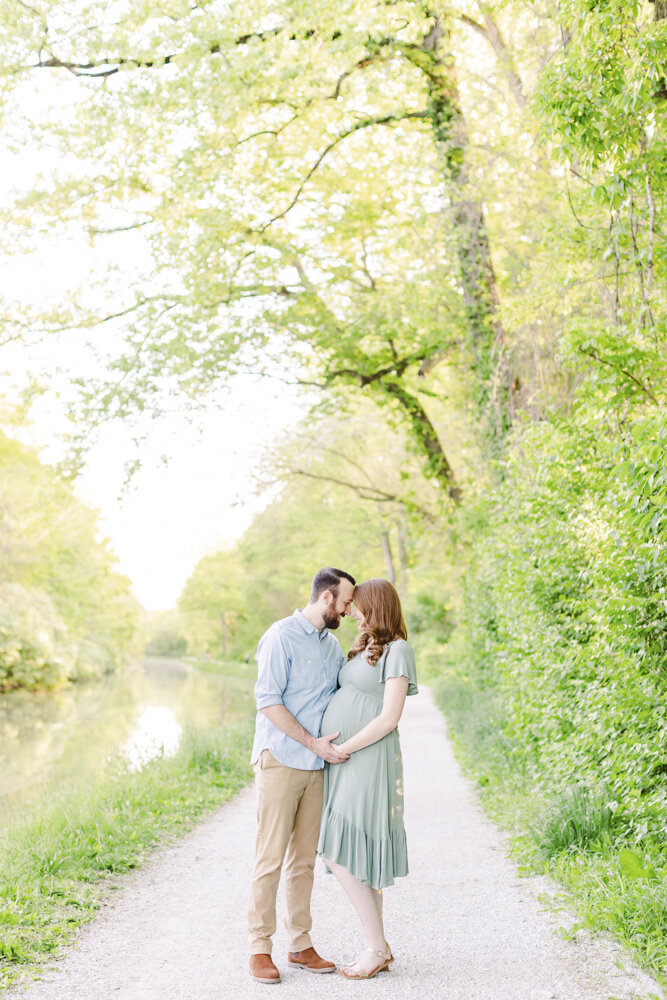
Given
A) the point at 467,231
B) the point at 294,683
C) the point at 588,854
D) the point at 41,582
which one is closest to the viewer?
the point at 294,683

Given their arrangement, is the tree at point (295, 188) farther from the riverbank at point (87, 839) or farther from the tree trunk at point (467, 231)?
the riverbank at point (87, 839)

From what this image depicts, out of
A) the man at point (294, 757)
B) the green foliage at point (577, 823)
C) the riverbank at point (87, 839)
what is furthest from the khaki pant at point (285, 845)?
the green foliage at point (577, 823)

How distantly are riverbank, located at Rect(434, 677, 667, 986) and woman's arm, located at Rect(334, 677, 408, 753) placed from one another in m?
1.59

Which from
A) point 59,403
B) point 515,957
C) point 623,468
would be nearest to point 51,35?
point 59,403

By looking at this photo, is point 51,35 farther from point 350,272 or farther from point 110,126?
point 350,272

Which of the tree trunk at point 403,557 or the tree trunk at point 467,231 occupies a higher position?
the tree trunk at point 467,231

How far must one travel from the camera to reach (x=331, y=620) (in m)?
4.58

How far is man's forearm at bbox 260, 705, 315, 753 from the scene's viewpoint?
14.6 ft

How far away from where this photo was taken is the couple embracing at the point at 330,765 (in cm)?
439

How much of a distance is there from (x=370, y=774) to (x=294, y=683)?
22.9 inches

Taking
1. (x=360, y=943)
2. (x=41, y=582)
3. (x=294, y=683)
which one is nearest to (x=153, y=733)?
(x=360, y=943)

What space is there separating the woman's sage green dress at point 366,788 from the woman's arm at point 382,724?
64mm

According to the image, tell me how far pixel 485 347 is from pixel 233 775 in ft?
A: 24.8

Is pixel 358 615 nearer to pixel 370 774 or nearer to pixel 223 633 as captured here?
pixel 370 774
